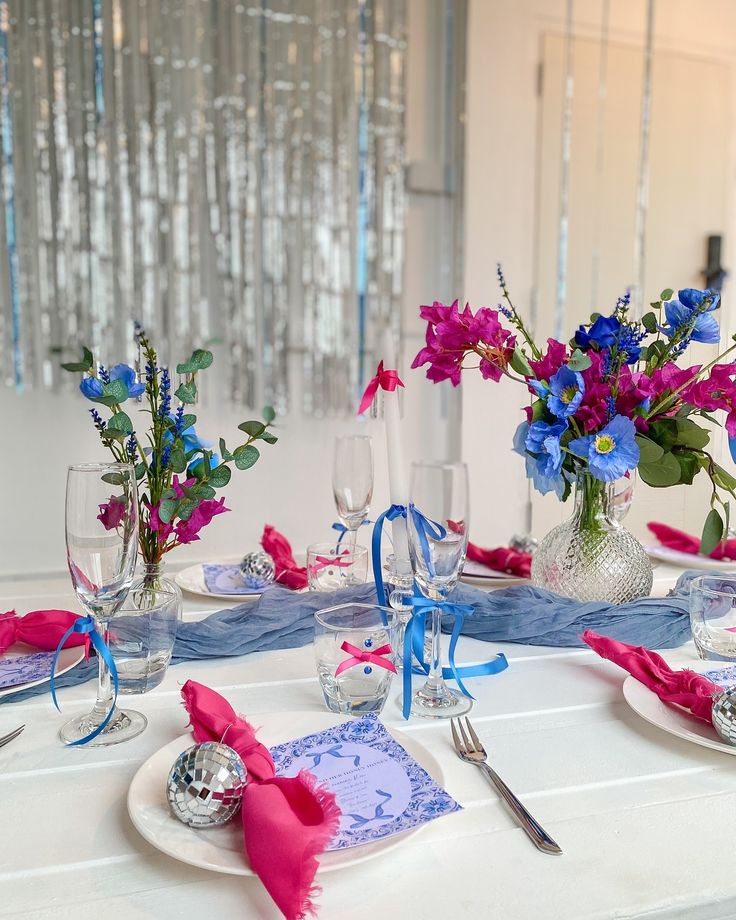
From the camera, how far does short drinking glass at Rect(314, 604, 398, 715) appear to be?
0.85 m

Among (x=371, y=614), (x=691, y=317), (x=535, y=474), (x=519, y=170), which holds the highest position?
(x=519, y=170)

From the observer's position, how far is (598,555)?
1.19 meters

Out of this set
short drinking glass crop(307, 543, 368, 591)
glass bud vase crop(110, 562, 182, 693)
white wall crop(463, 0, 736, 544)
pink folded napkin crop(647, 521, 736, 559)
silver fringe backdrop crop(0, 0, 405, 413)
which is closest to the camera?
glass bud vase crop(110, 562, 182, 693)

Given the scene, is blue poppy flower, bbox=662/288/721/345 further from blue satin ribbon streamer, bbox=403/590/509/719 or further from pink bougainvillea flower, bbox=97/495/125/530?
pink bougainvillea flower, bbox=97/495/125/530

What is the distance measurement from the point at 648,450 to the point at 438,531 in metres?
0.37

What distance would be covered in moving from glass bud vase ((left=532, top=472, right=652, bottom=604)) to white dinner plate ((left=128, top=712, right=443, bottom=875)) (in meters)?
0.52

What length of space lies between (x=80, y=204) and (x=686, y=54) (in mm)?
2429

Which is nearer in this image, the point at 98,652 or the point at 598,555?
the point at 98,652

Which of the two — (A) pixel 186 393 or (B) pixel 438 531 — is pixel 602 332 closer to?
(B) pixel 438 531

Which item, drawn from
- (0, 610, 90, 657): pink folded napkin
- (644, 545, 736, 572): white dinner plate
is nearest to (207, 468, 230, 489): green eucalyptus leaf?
(0, 610, 90, 657): pink folded napkin

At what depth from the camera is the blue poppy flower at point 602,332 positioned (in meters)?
1.09

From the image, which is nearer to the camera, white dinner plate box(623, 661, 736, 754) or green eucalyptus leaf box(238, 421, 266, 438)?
white dinner plate box(623, 661, 736, 754)

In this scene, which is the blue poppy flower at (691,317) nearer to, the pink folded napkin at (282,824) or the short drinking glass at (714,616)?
the short drinking glass at (714,616)

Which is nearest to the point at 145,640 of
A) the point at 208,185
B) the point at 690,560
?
the point at 690,560
